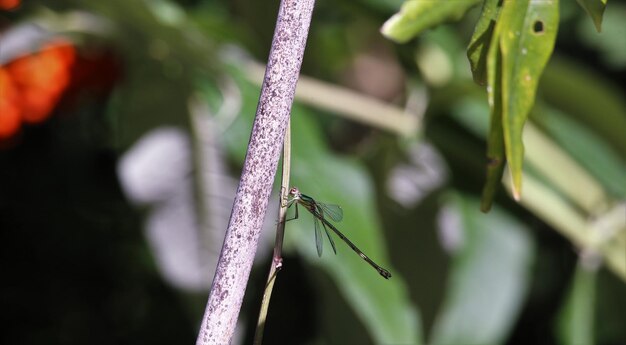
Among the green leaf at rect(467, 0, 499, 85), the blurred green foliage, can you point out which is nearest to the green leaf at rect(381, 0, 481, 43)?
the green leaf at rect(467, 0, 499, 85)

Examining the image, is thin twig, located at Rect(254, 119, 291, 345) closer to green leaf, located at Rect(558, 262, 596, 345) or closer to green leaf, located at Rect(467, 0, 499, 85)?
green leaf, located at Rect(467, 0, 499, 85)

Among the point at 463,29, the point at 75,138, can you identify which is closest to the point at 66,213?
the point at 75,138

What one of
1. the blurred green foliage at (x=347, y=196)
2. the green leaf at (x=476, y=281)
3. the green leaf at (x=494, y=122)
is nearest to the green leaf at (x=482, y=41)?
the green leaf at (x=494, y=122)

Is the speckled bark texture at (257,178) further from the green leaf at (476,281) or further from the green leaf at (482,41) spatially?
the green leaf at (476,281)

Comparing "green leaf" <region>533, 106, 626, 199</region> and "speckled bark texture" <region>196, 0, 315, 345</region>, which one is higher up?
"speckled bark texture" <region>196, 0, 315, 345</region>

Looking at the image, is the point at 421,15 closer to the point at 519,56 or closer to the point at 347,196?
the point at 519,56

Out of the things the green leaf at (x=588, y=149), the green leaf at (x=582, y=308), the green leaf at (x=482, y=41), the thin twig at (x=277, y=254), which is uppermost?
the green leaf at (x=482, y=41)

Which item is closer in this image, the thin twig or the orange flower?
the thin twig
